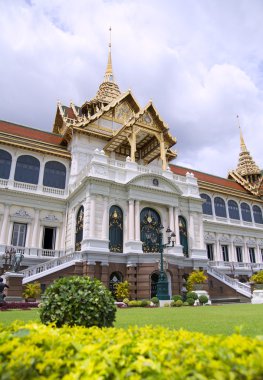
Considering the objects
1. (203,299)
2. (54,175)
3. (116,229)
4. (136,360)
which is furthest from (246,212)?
(136,360)

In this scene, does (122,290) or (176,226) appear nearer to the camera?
(122,290)

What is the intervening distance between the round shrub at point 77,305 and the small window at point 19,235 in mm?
19335

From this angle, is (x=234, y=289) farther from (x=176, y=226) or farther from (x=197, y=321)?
(x=197, y=321)

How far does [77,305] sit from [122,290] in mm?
15680

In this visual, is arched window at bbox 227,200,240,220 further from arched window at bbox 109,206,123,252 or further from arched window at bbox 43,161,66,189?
arched window at bbox 43,161,66,189

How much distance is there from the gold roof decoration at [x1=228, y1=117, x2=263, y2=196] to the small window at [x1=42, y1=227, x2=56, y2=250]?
32172 millimetres

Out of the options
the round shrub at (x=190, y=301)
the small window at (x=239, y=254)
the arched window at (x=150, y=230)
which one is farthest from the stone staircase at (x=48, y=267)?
the small window at (x=239, y=254)

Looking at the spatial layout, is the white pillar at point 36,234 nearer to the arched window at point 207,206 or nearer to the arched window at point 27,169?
the arched window at point 27,169

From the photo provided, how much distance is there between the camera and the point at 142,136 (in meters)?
30.6

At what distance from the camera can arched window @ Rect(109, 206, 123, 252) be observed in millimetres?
23614

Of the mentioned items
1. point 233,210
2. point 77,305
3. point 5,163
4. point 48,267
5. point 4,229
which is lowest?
point 77,305

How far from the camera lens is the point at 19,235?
81.9 ft

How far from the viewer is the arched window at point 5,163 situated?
2567 cm

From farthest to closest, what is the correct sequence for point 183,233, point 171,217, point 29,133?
point 29,133, point 183,233, point 171,217
